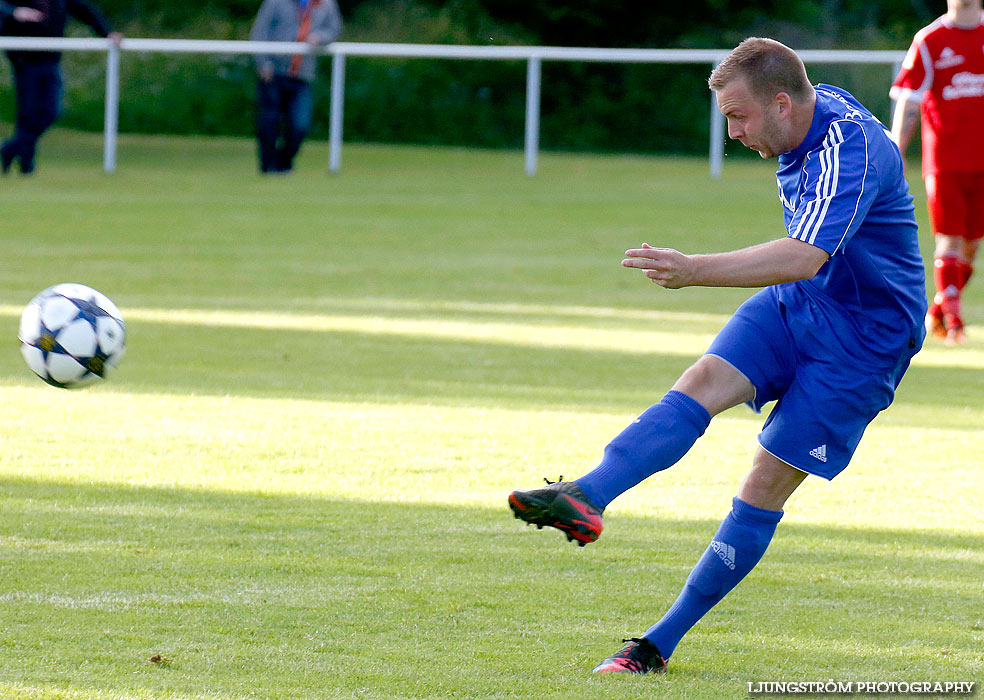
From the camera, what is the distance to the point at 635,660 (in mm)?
4047

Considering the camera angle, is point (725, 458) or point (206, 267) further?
point (206, 267)

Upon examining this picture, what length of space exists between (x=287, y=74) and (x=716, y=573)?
606 inches

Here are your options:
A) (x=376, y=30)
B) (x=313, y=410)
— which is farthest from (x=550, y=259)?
(x=376, y=30)

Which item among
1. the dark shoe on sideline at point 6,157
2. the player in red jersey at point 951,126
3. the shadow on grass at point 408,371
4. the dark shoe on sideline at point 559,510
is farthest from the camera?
the dark shoe on sideline at point 6,157

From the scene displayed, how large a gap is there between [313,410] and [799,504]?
266 cm

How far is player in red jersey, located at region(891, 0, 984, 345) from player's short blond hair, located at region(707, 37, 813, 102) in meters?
5.88

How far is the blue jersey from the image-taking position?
395 cm

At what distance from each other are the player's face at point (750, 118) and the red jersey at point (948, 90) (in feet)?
19.8

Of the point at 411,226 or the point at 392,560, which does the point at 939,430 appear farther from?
the point at 411,226

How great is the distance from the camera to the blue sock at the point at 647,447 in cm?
386

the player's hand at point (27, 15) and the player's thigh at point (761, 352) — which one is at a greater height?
the player's hand at point (27, 15)

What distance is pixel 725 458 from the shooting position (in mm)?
6797

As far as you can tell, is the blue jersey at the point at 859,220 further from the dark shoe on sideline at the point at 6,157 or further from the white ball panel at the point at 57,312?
the dark shoe on sideline at the point at 6,157

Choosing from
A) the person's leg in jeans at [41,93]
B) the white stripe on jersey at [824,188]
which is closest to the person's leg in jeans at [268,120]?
the person's leg in jeans at [41,93]
